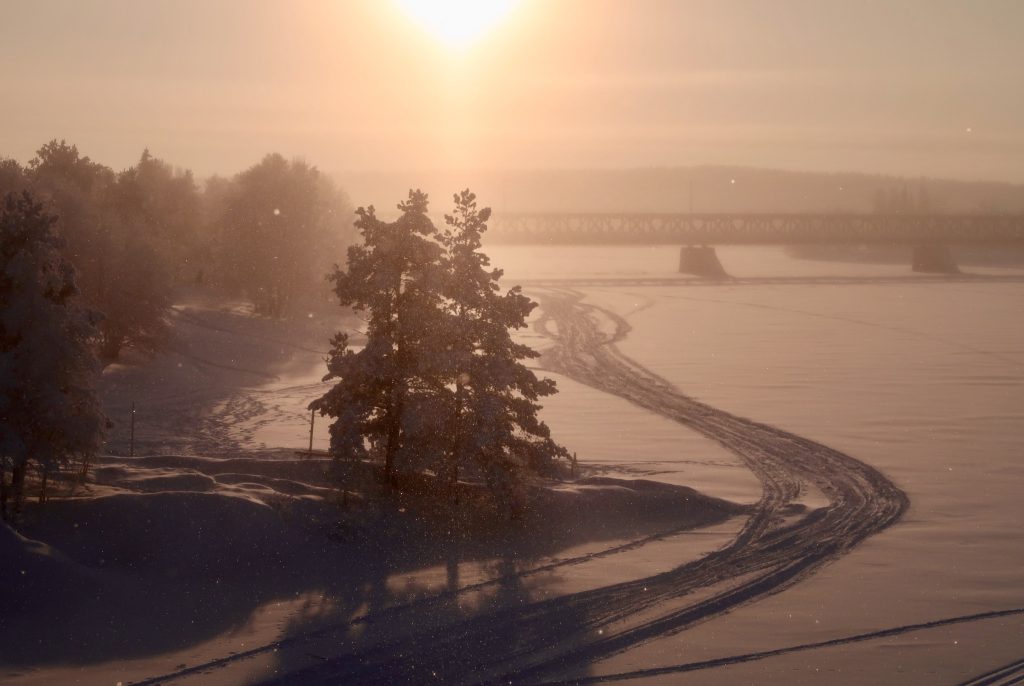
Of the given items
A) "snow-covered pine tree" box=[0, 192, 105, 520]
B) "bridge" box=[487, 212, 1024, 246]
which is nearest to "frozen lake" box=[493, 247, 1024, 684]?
"snow-covered pine tree" box=[0, 192, 105, 520]

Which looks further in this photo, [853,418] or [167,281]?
[167,281]

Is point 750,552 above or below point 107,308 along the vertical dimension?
below

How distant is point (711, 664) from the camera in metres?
12.7

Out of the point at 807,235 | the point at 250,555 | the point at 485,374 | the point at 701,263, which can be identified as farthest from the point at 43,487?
the point at 807,235

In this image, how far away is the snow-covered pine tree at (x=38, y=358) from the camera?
15602 millimetres

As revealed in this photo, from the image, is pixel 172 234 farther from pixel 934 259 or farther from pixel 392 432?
pixel 934 259

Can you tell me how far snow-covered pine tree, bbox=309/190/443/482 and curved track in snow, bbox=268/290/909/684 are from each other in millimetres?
5579

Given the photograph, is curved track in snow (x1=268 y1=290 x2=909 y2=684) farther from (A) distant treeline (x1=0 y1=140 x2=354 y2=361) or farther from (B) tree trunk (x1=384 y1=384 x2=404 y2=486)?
Answer: (A) distant treeline (x1=0 y1=140 x2=354 y2=361)

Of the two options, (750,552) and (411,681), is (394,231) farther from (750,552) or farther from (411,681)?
(411,681)

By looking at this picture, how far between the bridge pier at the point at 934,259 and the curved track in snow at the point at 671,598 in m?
106

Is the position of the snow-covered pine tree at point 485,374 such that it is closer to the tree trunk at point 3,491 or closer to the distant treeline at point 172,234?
the tree trunk at point 3,491

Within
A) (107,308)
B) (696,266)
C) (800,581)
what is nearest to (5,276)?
(800,581)

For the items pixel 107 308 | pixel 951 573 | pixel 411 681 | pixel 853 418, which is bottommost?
pixel 411 681

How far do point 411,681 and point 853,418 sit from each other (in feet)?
67.6
